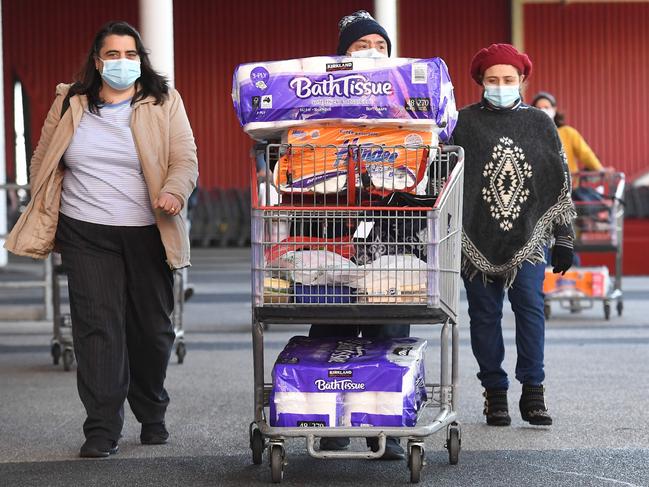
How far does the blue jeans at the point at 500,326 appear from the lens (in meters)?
6.22

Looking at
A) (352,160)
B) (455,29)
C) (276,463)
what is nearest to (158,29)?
(352,160)

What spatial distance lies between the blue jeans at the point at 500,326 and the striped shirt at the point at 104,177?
156cm

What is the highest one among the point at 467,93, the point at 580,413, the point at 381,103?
the point at 467,93

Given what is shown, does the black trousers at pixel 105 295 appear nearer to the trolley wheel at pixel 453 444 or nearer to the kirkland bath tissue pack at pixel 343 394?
the kirkland bath tissue pack at pixel 343 394

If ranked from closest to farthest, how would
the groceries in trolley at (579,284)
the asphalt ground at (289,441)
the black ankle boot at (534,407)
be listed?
the asphalt ground at (289,441) → the black ankle boot at (534,407) → the groceries in trolley at (579,284)

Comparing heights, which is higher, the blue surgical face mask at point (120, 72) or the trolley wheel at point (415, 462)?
the blue surgical face mask at point (120, 72)

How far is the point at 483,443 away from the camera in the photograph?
5719mm

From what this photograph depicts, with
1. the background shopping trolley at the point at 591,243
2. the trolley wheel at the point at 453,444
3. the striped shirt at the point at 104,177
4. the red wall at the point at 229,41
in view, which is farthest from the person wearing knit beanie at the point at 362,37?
the red wall at the point at 229,41

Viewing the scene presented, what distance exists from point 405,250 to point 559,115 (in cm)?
711

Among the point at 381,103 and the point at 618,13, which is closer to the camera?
the point at 381,103

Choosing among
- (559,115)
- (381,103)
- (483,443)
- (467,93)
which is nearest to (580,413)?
(483,443)

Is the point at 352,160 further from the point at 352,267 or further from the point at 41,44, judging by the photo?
the point at 41,44

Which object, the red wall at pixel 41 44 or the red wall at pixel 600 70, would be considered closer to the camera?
the red wall at pixel 41 44

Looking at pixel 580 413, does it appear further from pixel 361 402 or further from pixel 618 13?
pixel 618 13
